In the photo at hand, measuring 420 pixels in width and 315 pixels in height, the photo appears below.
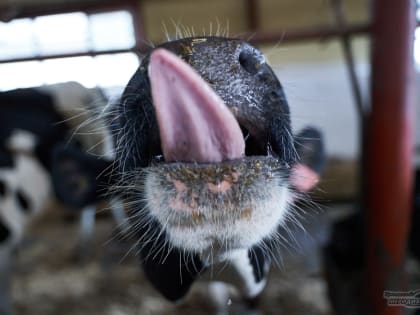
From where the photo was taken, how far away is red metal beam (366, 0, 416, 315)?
23.5 inches

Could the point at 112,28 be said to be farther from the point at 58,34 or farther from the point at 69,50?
the point at 69,50

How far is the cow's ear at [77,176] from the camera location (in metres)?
0.71

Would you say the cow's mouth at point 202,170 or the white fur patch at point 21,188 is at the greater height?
the cow's mouth at point 202,170

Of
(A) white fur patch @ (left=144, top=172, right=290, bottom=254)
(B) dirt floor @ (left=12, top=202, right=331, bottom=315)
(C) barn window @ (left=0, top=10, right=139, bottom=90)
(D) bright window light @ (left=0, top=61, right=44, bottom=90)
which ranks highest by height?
(C) barn window @ (left=0, top=10, right=139, bottom=90)

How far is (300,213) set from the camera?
52cm

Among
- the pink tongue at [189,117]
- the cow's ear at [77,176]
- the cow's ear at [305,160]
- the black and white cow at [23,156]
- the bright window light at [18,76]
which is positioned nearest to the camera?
the pink tongue at [189,117]

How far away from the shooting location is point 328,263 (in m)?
1.04

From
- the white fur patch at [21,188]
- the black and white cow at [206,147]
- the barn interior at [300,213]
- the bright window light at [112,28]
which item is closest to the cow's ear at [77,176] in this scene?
the barn interior at [300,213]

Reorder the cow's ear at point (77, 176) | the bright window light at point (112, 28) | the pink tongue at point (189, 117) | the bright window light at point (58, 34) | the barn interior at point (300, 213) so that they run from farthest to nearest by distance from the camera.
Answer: the bright window light at point (112, 28) → the bright window light at point (58, 34) → the cow's ear at point (77, 176) → the barn interior at point (300, 213) → the pink tongue at point (189, 117)

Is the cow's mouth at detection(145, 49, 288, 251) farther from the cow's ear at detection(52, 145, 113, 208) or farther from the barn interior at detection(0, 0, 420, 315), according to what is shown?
Answer: the cow's ear at detection(52, 145, 113, 208)

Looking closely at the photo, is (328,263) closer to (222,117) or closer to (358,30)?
(358,30)

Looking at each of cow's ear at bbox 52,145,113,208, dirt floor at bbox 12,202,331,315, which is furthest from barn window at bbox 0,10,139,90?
dirt floor at bbox 12,202,331,315

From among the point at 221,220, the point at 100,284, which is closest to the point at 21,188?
the point at 100,284

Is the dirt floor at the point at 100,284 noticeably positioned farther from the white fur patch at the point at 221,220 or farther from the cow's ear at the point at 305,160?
the white fur patch at the point at 221,220
